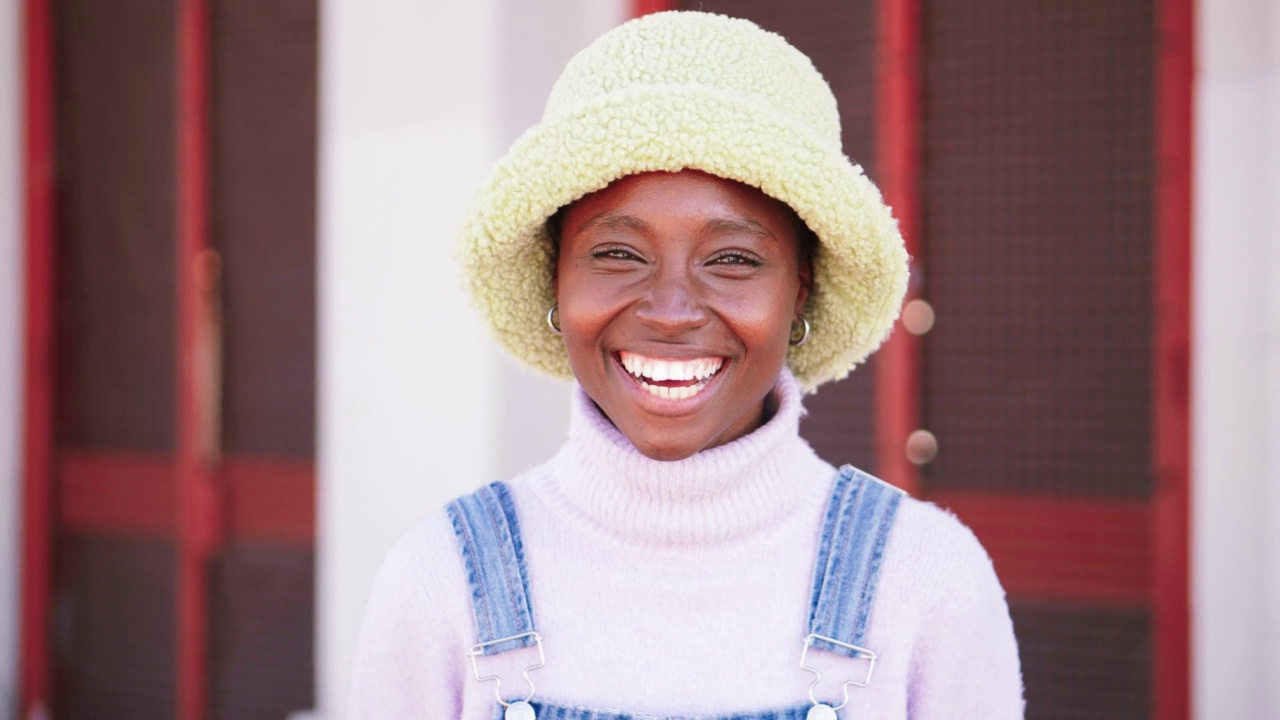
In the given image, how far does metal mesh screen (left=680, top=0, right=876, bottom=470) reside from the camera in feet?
10.3

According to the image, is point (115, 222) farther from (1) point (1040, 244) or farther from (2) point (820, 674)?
(2) point (820, 674)

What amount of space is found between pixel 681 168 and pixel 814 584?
524 mm

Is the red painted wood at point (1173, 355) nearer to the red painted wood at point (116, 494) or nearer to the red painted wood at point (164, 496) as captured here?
the red painted wood at point (164, 496)

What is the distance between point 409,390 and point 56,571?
89.8 inches

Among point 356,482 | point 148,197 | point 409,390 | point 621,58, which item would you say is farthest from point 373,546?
point 621,58

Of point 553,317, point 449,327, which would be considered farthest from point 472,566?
point 449,327

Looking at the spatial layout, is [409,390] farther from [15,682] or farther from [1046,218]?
[15,682]

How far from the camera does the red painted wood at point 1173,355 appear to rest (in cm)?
275

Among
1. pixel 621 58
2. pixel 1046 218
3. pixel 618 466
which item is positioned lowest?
pixel 618 466

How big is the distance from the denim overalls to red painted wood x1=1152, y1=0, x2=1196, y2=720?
174 cm

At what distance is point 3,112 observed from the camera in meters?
4.33

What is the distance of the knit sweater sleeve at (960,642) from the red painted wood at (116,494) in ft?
11.8

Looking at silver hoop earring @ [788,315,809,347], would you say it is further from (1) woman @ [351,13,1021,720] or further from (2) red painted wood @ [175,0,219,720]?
(2) red painted wood @ [175,0,219,720]

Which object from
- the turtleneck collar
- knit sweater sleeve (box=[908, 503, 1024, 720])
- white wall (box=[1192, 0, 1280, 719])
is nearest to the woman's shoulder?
knit sweater sleeve (box=[908, 503, 1024, 720])
